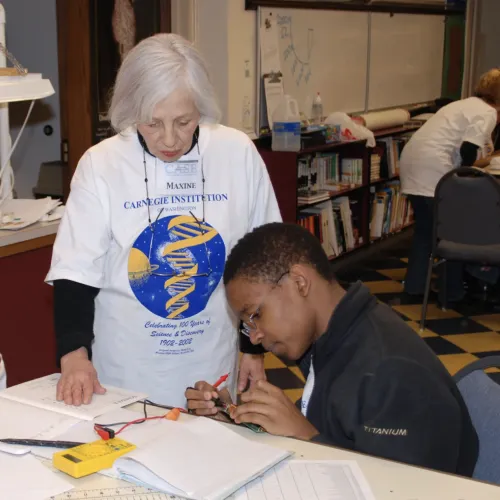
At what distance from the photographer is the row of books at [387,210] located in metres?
6.36

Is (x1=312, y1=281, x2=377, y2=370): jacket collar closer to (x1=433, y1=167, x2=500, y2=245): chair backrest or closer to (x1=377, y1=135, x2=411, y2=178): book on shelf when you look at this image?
(x1=433, y1=167, x2=500, y2=245): chair backrest

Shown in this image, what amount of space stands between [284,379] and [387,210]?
280cm

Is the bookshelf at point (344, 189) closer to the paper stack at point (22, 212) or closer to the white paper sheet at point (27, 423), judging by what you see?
the paper stack at point (22, 212)

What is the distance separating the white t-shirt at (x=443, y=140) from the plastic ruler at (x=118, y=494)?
4006 millimetres

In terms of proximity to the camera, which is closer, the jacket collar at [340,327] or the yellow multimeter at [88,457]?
the yellow multimeter at [88,457]

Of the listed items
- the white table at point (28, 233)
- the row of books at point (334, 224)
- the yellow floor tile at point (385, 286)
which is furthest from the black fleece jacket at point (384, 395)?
the yellow floor tile at point (385, 286)

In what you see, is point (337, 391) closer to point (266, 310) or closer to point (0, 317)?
point (266, 310)

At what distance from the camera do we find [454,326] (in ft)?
15.7

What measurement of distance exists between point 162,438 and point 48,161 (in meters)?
4.12

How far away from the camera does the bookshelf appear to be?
505 cm

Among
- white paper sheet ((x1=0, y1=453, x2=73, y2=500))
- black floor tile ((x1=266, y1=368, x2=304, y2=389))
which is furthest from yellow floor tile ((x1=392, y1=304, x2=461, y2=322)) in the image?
white paper sheet ((x1=0, y1=453, x2=73, y2=500))

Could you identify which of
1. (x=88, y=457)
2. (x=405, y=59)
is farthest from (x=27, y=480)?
(x=405, y=59)

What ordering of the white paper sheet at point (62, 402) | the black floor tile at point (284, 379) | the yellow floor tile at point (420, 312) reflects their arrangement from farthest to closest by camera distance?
the yellow floor tile at point (420, 312) → the black floor tile at point (284, 379) → the white paper sheet at point (62, 402)

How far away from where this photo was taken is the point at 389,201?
6.46 meters
